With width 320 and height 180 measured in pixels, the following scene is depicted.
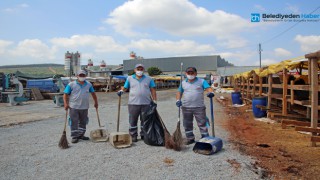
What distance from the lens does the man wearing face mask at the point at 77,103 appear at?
6482mm

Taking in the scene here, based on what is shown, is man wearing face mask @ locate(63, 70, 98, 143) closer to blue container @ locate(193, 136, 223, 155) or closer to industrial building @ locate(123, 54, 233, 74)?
blue container @ locate(193, 136, 223, 155)

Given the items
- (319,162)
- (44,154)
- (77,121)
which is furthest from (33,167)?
(319,162)

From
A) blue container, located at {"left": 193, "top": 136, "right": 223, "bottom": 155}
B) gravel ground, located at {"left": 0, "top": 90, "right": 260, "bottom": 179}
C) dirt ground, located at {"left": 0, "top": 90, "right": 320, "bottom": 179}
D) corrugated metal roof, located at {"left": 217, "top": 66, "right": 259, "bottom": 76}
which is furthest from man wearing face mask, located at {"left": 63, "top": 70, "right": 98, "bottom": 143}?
corrugated metal roof, located at {"left": 217, "top": 66, "right": 259, "bottom": 76}

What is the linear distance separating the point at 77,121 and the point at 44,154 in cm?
127

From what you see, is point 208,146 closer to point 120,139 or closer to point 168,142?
point 168,142

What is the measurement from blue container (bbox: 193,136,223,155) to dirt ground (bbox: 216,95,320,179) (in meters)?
0.58

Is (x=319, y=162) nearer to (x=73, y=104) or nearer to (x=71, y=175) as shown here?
(x=71, y=175)

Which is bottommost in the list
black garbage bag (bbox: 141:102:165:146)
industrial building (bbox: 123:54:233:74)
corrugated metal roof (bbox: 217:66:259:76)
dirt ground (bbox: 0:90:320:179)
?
dirt ground (bbox: 0:90:320:179)

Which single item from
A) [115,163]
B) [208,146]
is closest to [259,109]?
[208,146]

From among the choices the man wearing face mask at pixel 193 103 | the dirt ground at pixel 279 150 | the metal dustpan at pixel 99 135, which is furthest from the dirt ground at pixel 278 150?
the metal dustpan at pixel 99 135

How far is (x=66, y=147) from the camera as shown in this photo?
5898 millimetres

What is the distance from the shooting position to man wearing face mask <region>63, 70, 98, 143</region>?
21.3 ft

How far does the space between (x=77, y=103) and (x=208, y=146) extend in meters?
3.03

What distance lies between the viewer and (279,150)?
5754 mm
